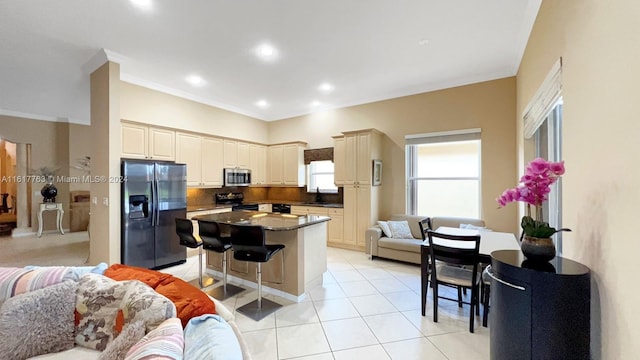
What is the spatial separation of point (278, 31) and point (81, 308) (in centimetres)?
308

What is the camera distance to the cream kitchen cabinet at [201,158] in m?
4.93

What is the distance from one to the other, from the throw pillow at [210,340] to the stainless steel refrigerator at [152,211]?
336cm

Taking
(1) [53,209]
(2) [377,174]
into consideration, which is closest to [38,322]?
(2) [377,174]

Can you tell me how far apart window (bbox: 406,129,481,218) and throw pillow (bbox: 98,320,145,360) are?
4.70 m

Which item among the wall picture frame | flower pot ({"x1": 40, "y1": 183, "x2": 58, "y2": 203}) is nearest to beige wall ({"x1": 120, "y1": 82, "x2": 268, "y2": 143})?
the wall picture frame

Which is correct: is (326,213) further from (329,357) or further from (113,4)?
(113,4)

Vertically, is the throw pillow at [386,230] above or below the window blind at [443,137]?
below

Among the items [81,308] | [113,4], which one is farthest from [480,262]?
[113,4]

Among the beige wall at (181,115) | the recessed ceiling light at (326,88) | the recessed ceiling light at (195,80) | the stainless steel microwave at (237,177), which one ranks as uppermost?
the recessed ceiling light at (326,88)

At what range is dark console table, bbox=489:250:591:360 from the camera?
121 centimetres

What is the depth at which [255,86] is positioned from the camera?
478cm

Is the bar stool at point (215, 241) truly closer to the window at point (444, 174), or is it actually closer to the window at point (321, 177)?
the window at point (321, 177)

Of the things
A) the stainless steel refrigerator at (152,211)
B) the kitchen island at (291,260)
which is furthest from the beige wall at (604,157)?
the stainless steel refrigerator at (152,211)

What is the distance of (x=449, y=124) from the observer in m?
4.66
